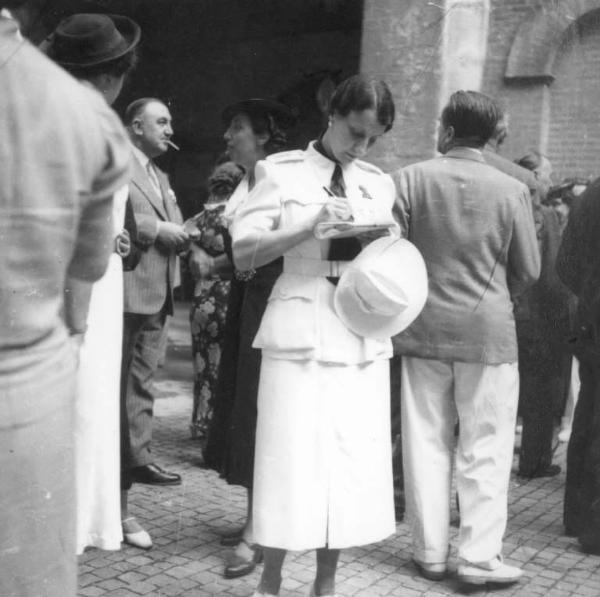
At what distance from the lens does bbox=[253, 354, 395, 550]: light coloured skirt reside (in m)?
3.12

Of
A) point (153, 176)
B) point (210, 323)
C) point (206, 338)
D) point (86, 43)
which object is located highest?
point (86, 43)

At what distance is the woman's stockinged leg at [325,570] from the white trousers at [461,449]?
0.69 m

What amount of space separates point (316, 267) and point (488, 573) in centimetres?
150

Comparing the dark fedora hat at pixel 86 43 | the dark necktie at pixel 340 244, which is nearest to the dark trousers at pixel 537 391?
the dark necktie at pixel 340 244

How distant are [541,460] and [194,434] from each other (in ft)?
7.31

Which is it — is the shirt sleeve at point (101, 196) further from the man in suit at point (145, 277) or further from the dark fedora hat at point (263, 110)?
the dark fedora hat at point (263, 110)

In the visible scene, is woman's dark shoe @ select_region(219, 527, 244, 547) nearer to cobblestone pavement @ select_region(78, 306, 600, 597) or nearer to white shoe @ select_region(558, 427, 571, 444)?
cobblestone pavement @ select_region(78, 306, 600, 597)

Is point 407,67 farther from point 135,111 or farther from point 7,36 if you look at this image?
point 7,36

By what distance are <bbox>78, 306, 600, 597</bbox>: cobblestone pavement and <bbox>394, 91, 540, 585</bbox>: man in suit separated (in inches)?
7.7

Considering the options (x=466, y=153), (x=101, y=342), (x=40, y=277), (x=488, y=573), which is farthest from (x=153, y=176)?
(x=40, y=277)

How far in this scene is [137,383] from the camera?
14.5ft

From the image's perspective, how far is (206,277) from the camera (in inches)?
161

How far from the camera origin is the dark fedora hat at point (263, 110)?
4031mm

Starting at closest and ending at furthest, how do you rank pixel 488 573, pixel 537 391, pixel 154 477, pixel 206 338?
pixel 488 573 < pixel 154 477 < pixel 537 391 < pixel 206 338
